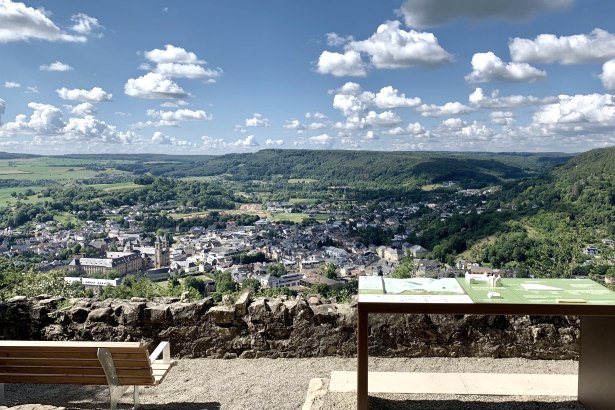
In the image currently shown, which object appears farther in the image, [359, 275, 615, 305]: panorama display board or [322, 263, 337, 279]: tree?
[322, 263, 337, 279]: tree

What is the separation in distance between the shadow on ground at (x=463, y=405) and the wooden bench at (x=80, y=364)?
1956mm

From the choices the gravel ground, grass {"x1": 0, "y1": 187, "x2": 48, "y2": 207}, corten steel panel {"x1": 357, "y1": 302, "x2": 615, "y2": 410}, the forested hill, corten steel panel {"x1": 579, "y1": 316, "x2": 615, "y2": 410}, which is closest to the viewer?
corten steel panel {"x1": 357, "y1": 302, "x2": 615, "y2": 410}

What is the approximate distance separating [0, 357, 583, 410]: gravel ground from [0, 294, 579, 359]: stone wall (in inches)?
6.1

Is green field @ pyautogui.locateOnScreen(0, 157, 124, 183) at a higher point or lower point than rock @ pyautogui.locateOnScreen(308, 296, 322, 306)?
higher

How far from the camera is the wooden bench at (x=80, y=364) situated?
390 centimetres

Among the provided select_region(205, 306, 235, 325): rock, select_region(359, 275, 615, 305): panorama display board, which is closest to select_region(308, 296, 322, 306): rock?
select_region(205, 306, 235, 325): rock

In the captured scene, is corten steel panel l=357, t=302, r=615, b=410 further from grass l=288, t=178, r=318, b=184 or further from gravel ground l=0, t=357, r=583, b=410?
grass l=288, t=178, r=318, b=184

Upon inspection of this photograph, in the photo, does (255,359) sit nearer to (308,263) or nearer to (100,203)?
(308,263)

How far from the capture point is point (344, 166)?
76.7 metres

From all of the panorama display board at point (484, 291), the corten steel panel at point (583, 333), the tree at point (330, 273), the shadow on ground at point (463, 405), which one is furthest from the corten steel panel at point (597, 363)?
the tree at point (330, 273)

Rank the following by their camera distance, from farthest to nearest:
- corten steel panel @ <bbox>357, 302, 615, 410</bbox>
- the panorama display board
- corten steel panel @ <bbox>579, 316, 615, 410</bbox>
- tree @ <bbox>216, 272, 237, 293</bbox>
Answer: tree @ <bbox>216, 272, 237, 293</bbox> → corten steel panel @ <bbox>579, 316, 615, 410</bbox> → the panorama display board → corten steel panel @ <bbox>357, 302, 615, 410</bbox>

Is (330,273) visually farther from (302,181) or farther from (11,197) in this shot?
(302,181)

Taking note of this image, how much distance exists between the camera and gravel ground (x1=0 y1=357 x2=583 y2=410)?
4.23 m

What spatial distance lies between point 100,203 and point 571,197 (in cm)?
4237
